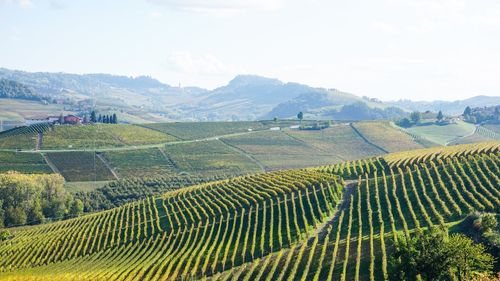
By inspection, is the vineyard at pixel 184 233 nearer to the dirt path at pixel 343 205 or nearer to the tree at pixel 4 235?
the dirt path at pixel 343 205

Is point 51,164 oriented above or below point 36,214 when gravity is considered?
above

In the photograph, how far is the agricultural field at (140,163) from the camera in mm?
173125

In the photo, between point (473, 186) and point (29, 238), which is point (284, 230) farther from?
point (29, 238)

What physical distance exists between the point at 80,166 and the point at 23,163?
15126 mm

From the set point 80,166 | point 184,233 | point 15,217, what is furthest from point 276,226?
point 80,166

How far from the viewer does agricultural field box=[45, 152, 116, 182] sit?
16388cm

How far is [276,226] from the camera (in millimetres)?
80062

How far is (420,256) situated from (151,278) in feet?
98.5

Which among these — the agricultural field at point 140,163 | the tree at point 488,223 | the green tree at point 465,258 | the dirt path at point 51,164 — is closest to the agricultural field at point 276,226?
the tree at point 488,223

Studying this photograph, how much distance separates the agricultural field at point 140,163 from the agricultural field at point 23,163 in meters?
19.2

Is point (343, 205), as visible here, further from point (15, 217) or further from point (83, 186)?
point (83, 186)

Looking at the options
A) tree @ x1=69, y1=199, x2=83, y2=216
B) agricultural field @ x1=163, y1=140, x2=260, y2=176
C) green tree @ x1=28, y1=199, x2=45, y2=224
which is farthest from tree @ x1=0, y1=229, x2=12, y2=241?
agricultural field @ x1=163, y1=140, x2=260, y2=176

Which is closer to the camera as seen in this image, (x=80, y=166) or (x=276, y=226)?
(x=276, y=226)

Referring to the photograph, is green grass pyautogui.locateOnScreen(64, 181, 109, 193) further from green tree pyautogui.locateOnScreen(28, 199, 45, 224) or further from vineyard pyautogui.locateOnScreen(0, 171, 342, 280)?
vineyard pyautogui.locateOnScreen(0, 171, 342, 280)
